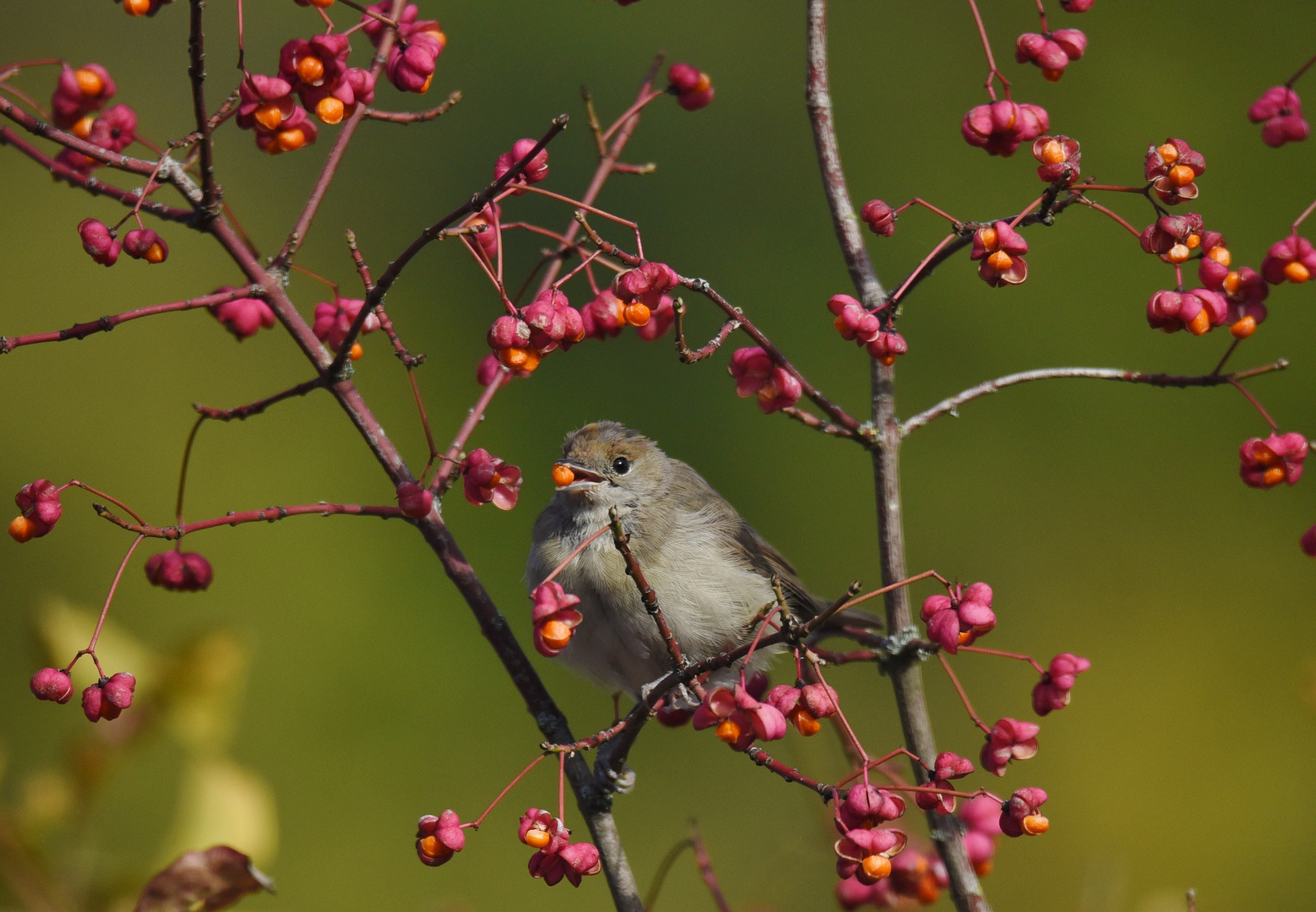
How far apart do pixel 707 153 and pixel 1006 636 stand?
295 centimetres

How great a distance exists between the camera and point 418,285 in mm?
5742

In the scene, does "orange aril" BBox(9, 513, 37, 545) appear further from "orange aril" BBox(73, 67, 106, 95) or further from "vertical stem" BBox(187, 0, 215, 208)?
"orange aril" BBox(73, 67, 106, 95)

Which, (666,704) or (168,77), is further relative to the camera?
(168,77)

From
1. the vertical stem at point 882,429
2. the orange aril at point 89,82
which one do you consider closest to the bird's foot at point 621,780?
the vertical stem at point 882,429

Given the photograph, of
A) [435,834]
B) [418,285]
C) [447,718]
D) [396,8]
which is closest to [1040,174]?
[396,8]

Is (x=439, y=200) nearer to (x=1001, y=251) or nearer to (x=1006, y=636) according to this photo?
(x=1006, y=636)

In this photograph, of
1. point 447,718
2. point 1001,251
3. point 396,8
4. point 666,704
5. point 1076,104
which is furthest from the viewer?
point 1076,104

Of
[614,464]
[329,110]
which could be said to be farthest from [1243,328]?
[614,464]

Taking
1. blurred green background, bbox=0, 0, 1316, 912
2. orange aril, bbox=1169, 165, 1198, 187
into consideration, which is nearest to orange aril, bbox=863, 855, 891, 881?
orange aril, bbox=1169, 165, 1198, 187

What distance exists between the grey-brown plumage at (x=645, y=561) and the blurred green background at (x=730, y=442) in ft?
3.79

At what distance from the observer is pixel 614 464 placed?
3.41m

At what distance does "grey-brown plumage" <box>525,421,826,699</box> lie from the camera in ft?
9.54

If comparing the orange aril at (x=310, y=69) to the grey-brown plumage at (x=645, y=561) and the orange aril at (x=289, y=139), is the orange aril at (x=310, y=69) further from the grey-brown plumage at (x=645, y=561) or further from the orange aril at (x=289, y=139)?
the grey-brown plumage at (x=645, y=561)

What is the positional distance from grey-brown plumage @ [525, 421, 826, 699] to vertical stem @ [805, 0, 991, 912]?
76 cm
